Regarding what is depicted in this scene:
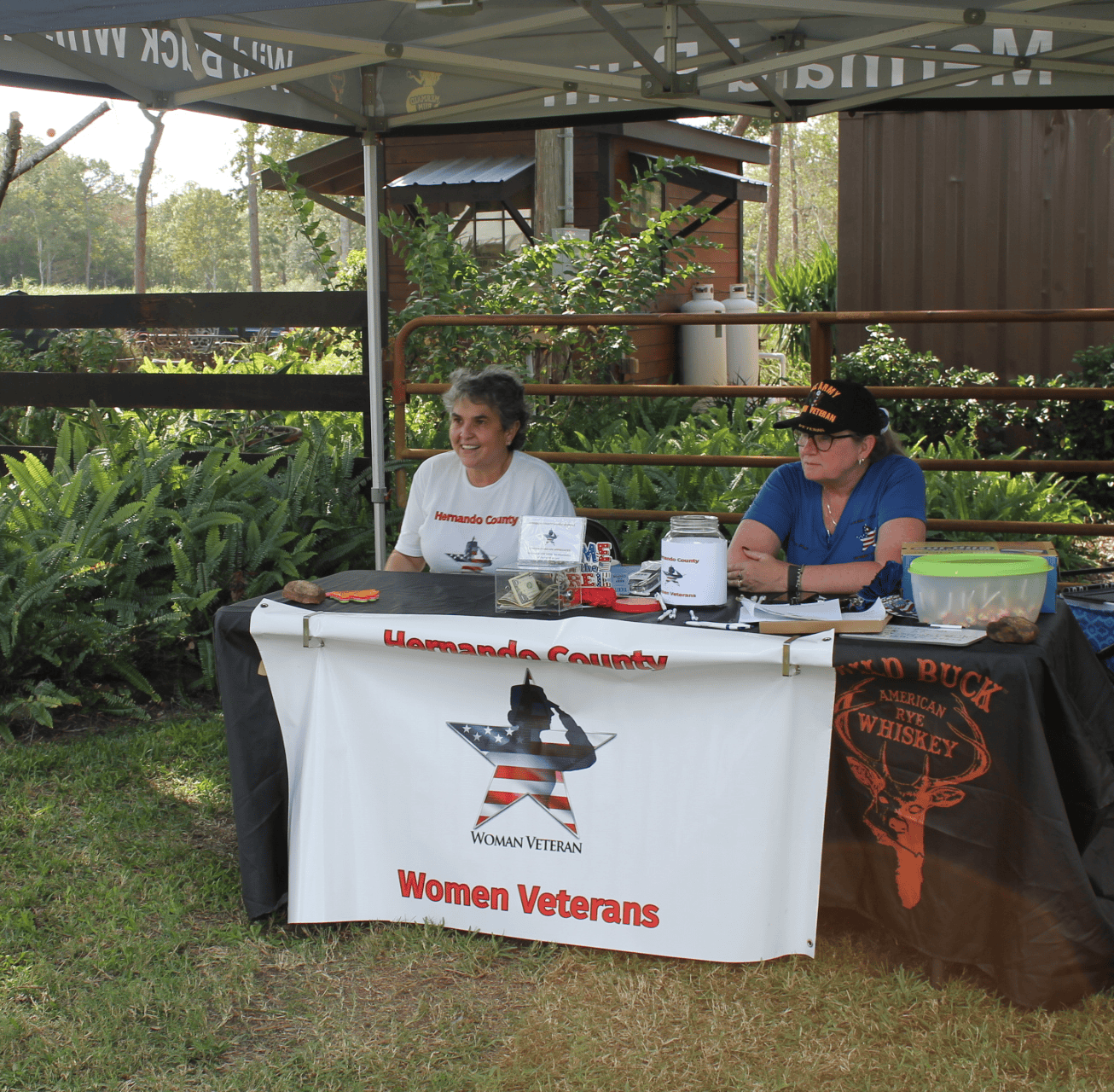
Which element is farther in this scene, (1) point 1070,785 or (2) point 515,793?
(2) point 515,793

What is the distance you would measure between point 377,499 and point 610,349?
2937 mm

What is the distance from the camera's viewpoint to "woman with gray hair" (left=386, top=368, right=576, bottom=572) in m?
3.53

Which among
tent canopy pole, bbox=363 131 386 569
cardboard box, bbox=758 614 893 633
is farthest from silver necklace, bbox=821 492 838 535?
tent canopy pole, bbox=363 131 386 569

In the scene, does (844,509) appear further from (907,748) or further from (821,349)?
(821,349)

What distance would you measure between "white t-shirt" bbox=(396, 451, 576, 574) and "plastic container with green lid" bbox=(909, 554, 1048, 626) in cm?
131

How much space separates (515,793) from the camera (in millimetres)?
2643

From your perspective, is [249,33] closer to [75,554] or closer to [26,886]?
[75,554]

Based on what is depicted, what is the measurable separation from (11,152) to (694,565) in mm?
4982

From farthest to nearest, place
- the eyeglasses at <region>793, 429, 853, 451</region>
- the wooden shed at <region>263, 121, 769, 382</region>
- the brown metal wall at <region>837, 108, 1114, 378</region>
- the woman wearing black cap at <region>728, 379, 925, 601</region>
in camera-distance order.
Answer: the wooden shed at <region>263, 121, 769, 382</region>
the brown metal wall at <region>837, 108, 1114, 378</region>
the eyeglasses at <region>793, 429, 853, 451</region>
the woman wearing black cap at <region>728, 379, 925, 601</region>

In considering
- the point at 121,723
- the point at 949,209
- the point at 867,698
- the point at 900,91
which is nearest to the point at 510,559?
the point at 867,698

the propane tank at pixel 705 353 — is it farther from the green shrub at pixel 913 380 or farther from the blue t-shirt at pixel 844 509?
the blue t-shirt at pixel 844 509

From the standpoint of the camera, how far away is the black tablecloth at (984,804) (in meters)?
2.28

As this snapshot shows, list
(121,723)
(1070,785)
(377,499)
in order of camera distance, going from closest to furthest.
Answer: (1070,785)
(121,723)
(377,499)

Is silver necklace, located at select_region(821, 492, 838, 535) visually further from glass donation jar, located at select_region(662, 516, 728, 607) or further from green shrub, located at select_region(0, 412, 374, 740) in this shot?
green shrub, located at select_region(0, 412, 374, 740)
